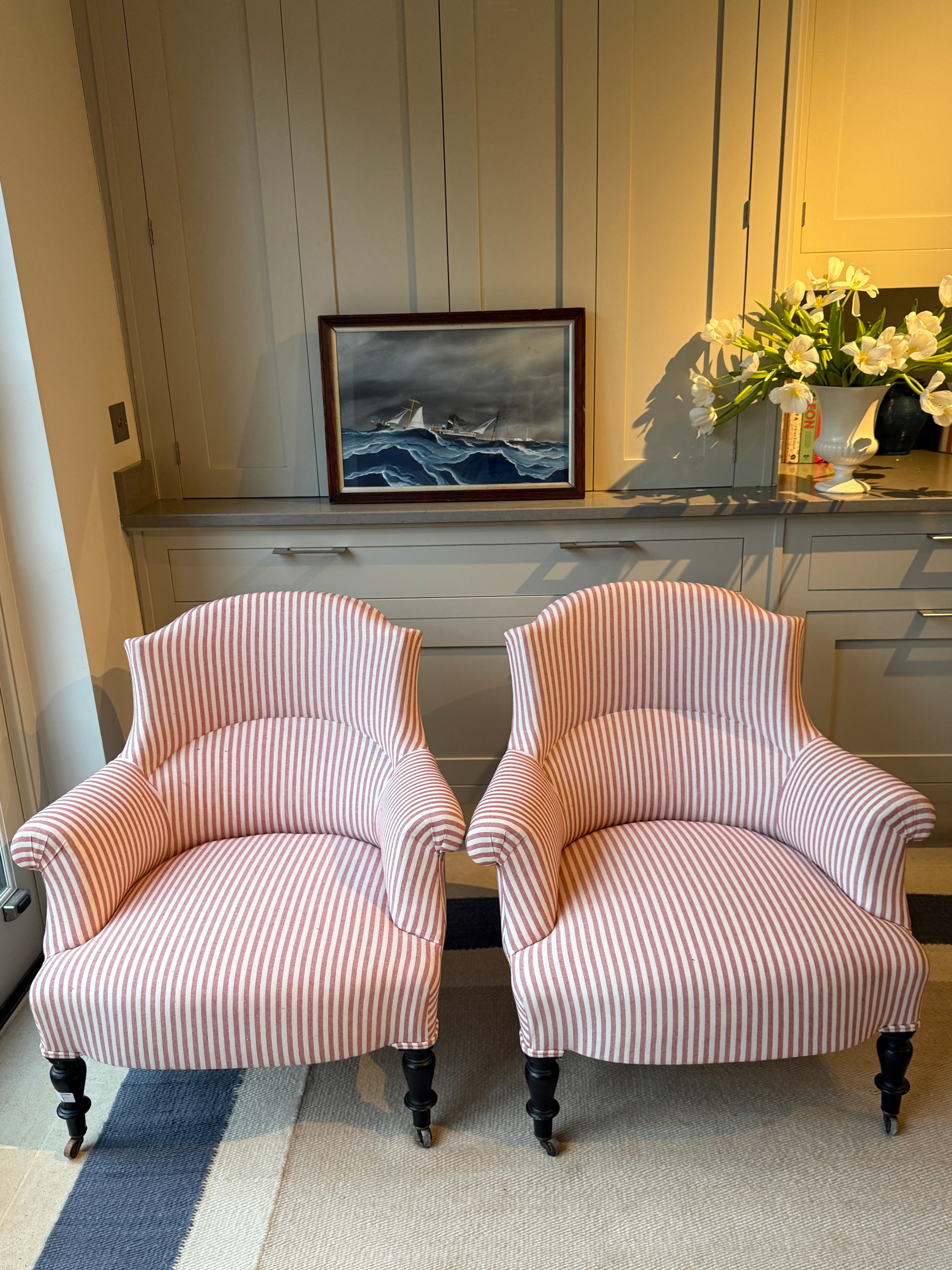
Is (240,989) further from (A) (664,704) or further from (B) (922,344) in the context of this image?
(B) (922,344)

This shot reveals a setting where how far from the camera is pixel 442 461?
2498 millimetres

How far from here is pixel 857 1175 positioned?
62.8 inches

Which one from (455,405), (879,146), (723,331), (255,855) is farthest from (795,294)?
(255,855)

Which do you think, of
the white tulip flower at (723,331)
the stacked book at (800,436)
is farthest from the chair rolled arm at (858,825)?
the stacked book at (800,436)

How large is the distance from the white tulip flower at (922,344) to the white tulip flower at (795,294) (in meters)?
0.28

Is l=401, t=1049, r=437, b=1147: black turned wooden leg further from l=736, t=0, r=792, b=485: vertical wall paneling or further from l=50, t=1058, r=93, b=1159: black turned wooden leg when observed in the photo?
l=736, t=0, r=792, b=485: vertical wall paneling

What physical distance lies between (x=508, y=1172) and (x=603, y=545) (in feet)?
4.76

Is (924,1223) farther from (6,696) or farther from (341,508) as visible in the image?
(6,696)

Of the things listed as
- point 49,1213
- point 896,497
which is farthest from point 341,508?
point 49,1213

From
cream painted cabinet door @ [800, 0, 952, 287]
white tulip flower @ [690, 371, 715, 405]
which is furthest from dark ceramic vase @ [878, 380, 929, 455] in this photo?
white tulip flower @ [690, 371, 715, 405]

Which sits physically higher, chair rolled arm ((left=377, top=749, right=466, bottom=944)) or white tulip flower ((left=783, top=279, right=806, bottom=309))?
white tulip flower ((left=783, top=279, right=806, bottom=309))

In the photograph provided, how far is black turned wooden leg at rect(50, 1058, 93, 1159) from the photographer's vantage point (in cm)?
163

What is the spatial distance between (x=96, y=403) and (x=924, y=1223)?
94.6 inches

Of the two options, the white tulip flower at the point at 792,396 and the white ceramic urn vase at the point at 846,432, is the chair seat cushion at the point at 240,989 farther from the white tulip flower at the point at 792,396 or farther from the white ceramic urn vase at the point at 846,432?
the white ceramic urn vase at the point at 846,432
